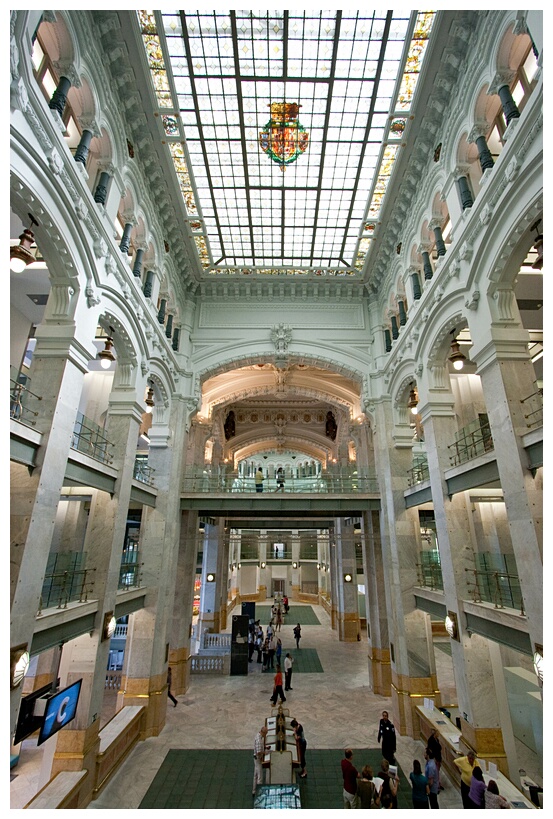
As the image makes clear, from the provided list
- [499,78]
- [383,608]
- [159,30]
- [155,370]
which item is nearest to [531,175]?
Answer: [499,78]

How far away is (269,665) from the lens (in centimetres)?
1841

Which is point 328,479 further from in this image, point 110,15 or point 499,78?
point 110,15

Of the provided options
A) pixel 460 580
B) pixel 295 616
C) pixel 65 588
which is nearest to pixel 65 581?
pixel 65 588

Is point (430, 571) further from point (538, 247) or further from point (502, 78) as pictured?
point (502, 78)

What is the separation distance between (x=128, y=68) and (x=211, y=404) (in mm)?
13532

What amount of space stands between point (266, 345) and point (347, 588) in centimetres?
1535

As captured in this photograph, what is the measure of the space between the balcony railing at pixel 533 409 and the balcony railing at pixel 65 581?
938cm

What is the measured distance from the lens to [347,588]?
78.3 ft

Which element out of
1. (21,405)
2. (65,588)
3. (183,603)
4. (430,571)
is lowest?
(183,603)

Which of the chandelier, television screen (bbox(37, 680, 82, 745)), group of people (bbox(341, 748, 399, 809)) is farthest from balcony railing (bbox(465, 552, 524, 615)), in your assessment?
the chandelier

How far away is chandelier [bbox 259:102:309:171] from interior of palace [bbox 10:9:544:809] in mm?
73

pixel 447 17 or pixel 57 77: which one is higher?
pixel 447 17

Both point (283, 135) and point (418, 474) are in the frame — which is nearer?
point (283, 135)

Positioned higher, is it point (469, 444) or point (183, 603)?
point (469, 444)
